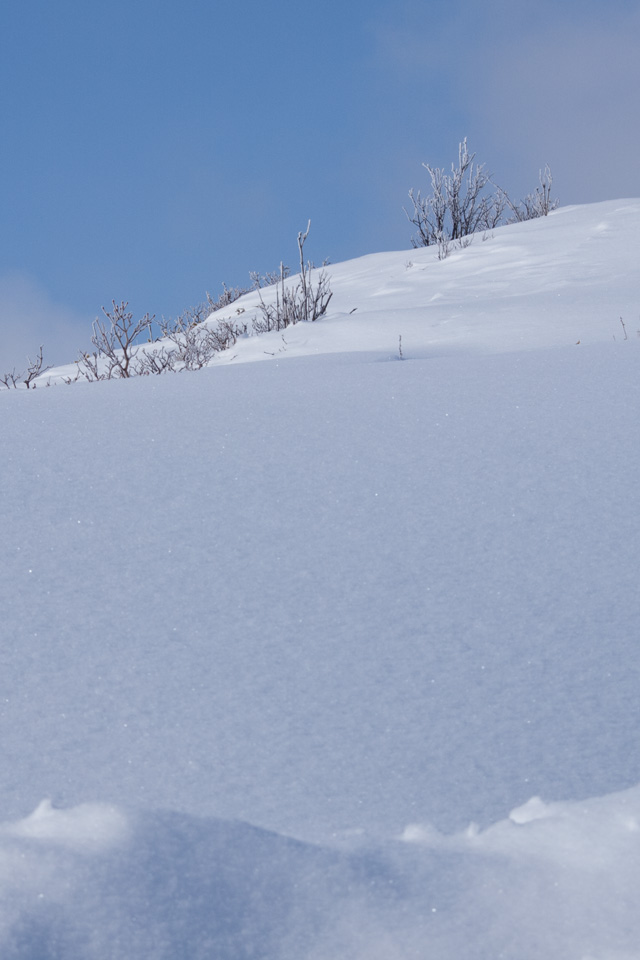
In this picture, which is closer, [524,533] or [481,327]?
[524,533]

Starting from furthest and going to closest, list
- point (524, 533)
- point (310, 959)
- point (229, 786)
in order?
point (524, 533)
point (229, 786)
point (310, 959)

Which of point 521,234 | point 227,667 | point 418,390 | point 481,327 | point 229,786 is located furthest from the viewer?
point 521,234

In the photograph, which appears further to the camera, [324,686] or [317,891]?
[324,686]

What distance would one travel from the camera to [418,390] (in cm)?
220

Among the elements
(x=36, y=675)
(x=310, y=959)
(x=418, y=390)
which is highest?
(x=418, y=390)

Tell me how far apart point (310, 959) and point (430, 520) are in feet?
2.54

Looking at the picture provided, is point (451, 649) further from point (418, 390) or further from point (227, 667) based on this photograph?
point (418, 390)

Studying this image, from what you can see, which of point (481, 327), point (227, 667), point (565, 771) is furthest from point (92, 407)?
point (481, 327)

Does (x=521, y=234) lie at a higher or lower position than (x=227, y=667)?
higher

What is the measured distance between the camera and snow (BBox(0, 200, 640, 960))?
872 millimetres

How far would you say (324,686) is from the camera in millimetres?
1094

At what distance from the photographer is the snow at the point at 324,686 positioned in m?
0.87

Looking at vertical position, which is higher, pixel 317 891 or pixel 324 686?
pixel 324 686

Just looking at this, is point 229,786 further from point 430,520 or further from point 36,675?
point 430,520
